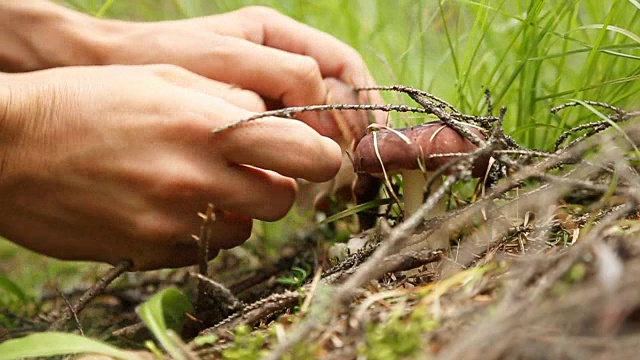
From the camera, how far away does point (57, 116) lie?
118 cm

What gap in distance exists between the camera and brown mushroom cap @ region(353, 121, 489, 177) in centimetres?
105

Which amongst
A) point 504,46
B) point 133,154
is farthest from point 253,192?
point 504,46

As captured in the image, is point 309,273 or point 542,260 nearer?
point 542,260

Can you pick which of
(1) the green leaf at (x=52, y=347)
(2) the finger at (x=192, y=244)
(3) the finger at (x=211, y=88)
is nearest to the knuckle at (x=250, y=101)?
(3) the finger at (x=211, y=88)

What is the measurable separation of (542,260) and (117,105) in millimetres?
839

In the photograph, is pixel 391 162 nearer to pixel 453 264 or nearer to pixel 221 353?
pixel 453 264

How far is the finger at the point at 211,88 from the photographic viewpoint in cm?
130

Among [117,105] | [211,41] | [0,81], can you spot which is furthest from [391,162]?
[0,81]

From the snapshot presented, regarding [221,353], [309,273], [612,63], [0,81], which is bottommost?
[309,273]

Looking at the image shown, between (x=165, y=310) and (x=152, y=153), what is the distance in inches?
11.7

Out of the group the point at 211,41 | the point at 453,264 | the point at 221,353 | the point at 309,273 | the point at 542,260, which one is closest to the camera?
the point at 542,260

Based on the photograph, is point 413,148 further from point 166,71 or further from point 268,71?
point 166,71

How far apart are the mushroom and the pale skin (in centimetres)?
12

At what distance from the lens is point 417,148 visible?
1.06 m
